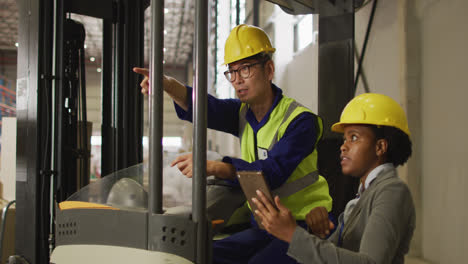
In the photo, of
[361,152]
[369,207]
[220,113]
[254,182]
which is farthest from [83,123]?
[369,207]

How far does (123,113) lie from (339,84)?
1.91 metres

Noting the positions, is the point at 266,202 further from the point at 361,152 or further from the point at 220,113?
the point at 220,113

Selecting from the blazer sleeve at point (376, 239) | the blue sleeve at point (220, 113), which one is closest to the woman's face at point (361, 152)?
the blazer sleeve at point (376, 239)

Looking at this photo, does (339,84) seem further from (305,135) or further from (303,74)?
(303,74)

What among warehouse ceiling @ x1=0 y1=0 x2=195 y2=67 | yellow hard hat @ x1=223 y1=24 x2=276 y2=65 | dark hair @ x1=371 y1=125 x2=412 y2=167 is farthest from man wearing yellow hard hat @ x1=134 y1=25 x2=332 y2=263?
warehouse ceiling @ x1=0 y1=0 x2=195 y2=67

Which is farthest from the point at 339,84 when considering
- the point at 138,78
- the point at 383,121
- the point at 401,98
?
the point at 383,121

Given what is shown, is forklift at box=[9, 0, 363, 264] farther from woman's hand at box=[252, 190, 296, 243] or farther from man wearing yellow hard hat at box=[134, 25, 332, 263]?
man wearing yellow hard hat at box=[134, 25, 332, 263]

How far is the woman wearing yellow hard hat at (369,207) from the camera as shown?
133 centimetres

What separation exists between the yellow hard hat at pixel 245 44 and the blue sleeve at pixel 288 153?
42 cm

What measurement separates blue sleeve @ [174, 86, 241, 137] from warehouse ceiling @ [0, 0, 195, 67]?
33.8 feet

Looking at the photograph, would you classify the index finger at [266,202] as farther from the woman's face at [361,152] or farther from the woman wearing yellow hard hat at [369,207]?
the woman's face at [361,152]

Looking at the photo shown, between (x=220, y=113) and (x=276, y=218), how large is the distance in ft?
3.03

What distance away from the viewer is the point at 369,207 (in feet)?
4.83
